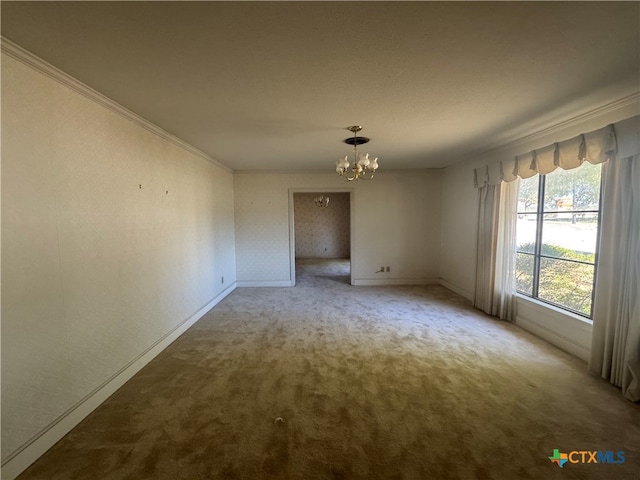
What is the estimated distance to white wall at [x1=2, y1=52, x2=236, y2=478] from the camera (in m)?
1.59

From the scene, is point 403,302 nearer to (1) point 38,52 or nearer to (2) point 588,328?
(2) point 588,328

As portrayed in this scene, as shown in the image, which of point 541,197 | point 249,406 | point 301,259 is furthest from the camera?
point 301,259

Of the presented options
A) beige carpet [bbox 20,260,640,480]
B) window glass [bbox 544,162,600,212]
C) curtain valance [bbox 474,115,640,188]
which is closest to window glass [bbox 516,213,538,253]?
window glass [bbox 544,162,600,212]

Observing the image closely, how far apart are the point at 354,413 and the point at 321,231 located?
822 centimetres

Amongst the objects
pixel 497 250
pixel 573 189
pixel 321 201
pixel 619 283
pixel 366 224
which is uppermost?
pixel 321 201

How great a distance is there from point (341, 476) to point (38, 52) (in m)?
2.99

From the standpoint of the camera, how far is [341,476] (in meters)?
1.58

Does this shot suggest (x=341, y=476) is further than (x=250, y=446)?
No

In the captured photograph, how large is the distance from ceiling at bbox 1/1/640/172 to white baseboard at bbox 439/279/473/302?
2984mm

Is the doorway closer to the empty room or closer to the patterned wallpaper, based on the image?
the patterned wallpaper

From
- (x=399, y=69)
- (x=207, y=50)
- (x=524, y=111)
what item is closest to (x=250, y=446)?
(x=207, y=50)

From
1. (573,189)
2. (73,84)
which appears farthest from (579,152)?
(73,84)

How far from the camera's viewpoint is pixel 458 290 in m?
5.24

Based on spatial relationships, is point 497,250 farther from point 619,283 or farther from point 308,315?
point 308,315
